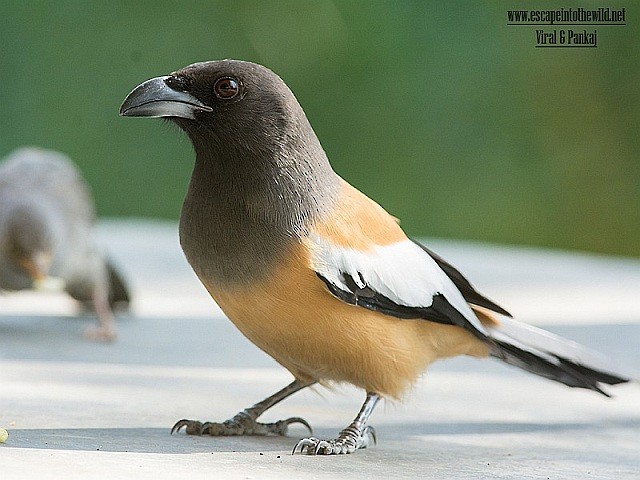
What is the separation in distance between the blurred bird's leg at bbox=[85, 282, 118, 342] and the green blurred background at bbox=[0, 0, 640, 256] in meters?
5.62

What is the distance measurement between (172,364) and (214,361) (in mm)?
226

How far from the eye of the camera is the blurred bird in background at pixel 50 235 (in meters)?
4.99

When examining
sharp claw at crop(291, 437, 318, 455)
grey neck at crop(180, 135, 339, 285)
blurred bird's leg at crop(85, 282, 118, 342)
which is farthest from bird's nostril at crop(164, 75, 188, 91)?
blurred bird's leg at crop(85, 282, 118, 342)

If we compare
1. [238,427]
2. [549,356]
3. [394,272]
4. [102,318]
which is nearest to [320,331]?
[394,272]

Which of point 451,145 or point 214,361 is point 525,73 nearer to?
point 451,145

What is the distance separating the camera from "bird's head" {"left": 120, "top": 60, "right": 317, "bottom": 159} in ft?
9.82

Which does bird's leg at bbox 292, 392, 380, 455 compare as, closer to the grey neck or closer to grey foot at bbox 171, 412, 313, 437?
grey foot at bbox 171, 412, 313, 437

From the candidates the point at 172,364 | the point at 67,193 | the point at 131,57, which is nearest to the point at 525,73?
the point at 131,57

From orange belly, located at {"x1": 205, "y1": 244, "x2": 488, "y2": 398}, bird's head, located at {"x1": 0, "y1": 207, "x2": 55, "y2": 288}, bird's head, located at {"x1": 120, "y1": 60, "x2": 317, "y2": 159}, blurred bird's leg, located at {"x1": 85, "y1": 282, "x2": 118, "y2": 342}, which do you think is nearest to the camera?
orange belly, located at {"x1": 205, "y1": 244, "x2": 488, "y2": 398}

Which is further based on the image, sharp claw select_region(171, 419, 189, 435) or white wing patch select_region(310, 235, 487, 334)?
sharp claw select_region(171, 419, 189, 435)

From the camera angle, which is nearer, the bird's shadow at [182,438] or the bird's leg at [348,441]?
the bird's shadow at [182,438]

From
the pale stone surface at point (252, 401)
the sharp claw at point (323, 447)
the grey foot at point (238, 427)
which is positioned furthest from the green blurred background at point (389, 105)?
the sharp claw at point (323, 447)

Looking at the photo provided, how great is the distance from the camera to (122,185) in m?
11.5

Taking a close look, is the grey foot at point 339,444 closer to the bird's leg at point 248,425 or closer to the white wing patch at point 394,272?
the bird's leg at point 248,425
